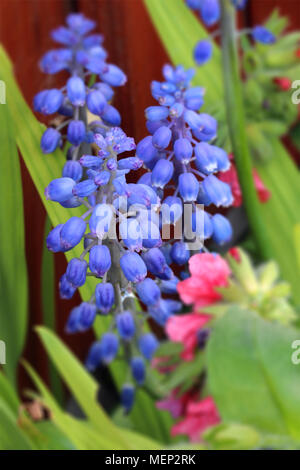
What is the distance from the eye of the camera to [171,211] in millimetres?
231

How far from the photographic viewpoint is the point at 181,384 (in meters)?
0.50

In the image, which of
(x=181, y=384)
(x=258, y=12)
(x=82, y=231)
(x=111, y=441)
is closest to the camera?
(x=82, y=231)

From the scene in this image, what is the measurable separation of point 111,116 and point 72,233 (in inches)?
2.5

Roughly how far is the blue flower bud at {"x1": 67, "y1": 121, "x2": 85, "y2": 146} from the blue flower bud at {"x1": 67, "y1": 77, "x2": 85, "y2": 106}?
1 cm

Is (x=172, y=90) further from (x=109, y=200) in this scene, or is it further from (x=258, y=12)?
(x=258, y=12)

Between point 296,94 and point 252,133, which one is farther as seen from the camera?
point 252,133

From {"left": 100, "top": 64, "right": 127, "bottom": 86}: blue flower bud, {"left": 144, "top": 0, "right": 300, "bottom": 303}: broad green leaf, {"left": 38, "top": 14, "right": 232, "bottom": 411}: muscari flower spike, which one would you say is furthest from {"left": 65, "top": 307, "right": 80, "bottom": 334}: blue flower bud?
{"left": 144, "top": 0, "right": 300, "bottom": 303}: broad green leaf

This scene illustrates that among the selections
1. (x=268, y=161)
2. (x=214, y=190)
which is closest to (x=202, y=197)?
(x=214, y=190)

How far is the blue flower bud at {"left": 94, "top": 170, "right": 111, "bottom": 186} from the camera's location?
206 millimetres

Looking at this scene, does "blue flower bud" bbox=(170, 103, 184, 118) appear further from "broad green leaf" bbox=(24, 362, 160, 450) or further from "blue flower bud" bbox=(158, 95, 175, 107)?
"broad green leaf" bbox=(24, 362, 160, 450)

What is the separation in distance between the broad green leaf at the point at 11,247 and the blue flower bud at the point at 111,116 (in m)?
0.04

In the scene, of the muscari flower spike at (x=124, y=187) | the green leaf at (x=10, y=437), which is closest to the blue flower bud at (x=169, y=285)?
the muscari flower spike at (x=124, y=187)
